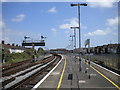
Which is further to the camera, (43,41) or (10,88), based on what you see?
(43,41)

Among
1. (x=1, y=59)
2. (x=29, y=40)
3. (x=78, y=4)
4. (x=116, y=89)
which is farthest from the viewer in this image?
(x=29, y=40)

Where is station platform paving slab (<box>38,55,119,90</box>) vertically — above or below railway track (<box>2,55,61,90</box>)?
above

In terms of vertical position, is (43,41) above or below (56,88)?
above

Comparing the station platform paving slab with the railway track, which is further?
the railway track

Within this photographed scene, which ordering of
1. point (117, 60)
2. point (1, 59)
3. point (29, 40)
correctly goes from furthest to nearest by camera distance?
1. point (29, 40)
2. point (1, 59)
3. point (117, 60)

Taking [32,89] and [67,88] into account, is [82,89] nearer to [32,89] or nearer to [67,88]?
[67,88]

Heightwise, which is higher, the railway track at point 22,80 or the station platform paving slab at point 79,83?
the station platform paving slab at point 79,83

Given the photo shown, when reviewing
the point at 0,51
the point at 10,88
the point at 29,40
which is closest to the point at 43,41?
the point at 29,40

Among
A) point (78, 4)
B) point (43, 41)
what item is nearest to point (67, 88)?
point (78, 4)

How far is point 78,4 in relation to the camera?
86.8ft

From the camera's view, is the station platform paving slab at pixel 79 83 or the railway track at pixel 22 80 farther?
the railway track at pixel 22 80

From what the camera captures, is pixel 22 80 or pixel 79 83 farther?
pixel 22 80

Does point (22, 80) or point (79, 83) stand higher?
point (79, 83)

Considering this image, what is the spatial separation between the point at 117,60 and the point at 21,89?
13.6 m
